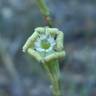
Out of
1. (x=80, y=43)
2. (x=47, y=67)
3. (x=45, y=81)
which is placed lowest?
(x=45, y=81)

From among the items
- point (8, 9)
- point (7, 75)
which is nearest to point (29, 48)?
point (7, 75)

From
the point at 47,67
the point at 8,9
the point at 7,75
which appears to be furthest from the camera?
the point at 8,9

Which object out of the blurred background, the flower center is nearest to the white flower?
the flower center

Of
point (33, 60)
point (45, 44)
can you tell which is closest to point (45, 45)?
point (45, 44)

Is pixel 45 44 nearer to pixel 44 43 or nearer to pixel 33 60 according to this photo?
pixel 44 43

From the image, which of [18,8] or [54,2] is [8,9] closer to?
[18,8]

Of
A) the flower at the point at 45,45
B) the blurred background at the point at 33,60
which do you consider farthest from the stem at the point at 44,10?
the blurred background at the point at 33,60

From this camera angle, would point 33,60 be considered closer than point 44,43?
No
